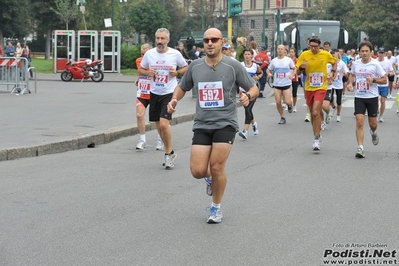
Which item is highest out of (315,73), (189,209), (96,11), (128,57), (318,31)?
(96,11)

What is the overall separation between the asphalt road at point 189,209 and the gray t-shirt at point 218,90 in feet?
3.09

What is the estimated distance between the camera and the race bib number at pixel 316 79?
1420 centimetres

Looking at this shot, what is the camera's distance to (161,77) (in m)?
12.2

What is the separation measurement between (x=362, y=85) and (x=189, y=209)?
5694 mm

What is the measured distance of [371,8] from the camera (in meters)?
76.1

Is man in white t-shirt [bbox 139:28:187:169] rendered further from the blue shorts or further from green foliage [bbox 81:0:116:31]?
green foliage [bbox 81:0:116:31]

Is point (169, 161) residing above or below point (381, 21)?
below

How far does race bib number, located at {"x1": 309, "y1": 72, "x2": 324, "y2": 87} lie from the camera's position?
14.2m

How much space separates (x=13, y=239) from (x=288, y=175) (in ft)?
15.8

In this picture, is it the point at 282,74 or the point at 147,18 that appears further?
the point at 147,18

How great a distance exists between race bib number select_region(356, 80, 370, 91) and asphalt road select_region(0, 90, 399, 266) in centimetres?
111

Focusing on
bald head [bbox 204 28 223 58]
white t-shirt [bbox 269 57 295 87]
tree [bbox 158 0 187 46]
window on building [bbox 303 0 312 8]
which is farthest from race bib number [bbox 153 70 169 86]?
window on building [bbox 303 0 312 8]

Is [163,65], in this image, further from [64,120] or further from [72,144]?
[64,120]

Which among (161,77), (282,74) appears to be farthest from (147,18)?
(161,77)
